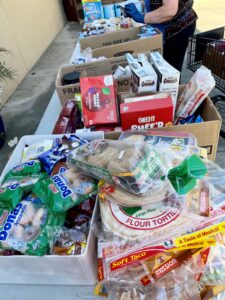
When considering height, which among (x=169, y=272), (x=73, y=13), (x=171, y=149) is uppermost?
(x=171, y=149)

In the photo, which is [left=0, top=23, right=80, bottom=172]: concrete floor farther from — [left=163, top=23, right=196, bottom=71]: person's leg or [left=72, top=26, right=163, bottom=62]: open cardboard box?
[left=163, top=23, right=196, bottom=71]: person's leg

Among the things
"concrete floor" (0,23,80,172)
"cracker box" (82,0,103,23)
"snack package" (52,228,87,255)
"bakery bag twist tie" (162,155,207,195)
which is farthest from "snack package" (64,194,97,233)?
"cracker box" (82,0,103,23)

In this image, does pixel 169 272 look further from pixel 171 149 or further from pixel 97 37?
pixel 97 37

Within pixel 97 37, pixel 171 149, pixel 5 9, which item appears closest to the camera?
pixel 171 149

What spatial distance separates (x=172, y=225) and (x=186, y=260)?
0.28ft

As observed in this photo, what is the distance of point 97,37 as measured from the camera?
5.57 feet

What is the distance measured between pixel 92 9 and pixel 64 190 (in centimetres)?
196

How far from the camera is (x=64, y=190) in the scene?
0.62m

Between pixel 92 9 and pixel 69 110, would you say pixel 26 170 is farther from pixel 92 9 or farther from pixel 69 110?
pixel 92 9

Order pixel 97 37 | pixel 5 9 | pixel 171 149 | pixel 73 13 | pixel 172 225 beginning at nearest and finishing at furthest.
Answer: pixel 172 225 → pixel 171 149 → pixel 97 37 → pixel 5 9 → pixel 73 13

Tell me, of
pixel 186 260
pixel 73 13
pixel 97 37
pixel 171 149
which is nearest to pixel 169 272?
pixel 186 260

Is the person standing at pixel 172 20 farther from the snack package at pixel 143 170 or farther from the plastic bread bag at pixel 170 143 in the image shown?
the snack package at pixel 143 170

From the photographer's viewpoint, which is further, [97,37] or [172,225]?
[97,37]

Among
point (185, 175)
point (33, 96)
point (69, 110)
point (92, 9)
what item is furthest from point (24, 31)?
point (185, 175)
